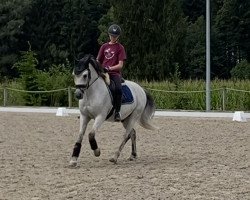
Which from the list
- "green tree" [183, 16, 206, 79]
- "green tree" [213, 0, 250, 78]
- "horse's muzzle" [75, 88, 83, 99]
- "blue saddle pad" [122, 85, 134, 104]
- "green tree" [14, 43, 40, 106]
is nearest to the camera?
"horse's muzzle" [75, 88, 83, 99]

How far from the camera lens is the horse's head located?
995cm

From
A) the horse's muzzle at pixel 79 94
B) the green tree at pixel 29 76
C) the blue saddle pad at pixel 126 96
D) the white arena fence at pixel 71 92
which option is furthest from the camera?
the green tree at pixel 29 76

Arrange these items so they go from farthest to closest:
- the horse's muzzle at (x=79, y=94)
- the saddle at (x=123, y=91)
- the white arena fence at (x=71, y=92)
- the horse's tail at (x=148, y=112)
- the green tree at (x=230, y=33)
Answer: the green tree at (x=230, y=33) → the white arena fence at (x=71, y=92) → the horse's tail at (x=148, y=112) → the saddle at (x=123, y=91) → the horse's muzzle at (x=79, y=94)

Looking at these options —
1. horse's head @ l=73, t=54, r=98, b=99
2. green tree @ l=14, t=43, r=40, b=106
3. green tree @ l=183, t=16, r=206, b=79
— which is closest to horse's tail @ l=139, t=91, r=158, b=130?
horse's head @ l=73, t=54, r=98, b=99

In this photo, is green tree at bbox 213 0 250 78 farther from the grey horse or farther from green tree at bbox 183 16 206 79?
the grey horse

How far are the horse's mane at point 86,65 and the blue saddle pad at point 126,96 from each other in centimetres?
68

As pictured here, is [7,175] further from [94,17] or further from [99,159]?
[94,17]

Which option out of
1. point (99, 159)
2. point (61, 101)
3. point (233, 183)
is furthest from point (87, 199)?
point (61, 101)

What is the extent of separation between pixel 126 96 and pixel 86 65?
1.06m

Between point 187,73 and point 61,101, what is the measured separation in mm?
25300

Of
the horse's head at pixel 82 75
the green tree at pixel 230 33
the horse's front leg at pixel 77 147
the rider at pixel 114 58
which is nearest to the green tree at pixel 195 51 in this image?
the green tree at pixel 230 33

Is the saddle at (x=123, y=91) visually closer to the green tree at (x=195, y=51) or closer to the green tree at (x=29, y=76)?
the green tree at (x=29, y=76)

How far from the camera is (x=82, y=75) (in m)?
10.0

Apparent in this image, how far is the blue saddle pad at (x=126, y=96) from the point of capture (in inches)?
428
